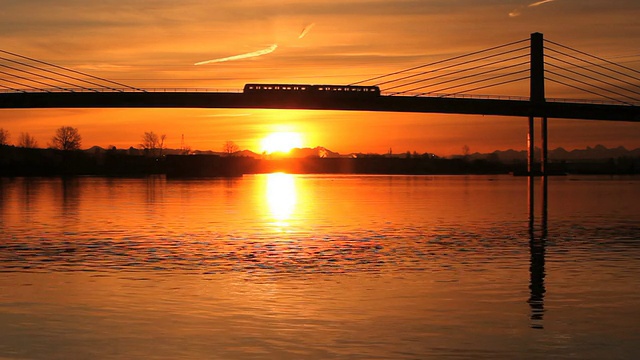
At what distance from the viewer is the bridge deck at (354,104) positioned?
105 metres

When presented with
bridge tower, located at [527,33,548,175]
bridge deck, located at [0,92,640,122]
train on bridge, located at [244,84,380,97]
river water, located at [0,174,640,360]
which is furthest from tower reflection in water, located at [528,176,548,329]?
bridge tower, located at [527,33,548,175]

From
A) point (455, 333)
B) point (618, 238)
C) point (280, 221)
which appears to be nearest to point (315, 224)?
point (280, 221)

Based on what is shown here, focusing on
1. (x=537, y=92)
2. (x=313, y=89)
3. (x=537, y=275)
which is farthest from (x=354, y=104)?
(x=537, y=275)

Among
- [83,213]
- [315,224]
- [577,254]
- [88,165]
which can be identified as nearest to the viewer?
[577,254]

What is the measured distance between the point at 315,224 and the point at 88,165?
164 meters

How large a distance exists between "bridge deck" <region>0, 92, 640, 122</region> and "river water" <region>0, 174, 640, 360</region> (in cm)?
7018

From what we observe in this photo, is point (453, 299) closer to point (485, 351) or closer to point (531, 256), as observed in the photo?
point (485, 351)

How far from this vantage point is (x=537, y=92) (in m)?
117

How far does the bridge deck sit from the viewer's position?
345 ft

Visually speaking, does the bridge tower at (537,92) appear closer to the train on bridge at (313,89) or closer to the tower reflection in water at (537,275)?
the train on bridge at (313,89)

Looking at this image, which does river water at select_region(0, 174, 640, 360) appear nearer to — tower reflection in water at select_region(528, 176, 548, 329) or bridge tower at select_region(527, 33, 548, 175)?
tower reflection in water at select_region(528, 176, 548, 329)

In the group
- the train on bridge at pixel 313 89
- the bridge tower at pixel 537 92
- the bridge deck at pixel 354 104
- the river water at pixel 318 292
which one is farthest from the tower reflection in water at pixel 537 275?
the bridge tower at pixel 537 92

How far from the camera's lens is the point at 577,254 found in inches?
1046

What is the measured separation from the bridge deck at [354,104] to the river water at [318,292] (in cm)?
7018
